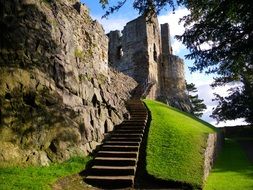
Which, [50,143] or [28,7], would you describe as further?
[28,7]

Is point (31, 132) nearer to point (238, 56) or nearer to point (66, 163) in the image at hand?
point (66, 163)

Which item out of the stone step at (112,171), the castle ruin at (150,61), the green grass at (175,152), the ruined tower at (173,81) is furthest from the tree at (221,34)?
the ruined tower at (173,81)

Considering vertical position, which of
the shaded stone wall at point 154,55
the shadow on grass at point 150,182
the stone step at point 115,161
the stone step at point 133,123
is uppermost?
the shaded stone wall at point 154,55

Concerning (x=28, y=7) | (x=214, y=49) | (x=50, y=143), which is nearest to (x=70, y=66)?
(x=28, y=7)

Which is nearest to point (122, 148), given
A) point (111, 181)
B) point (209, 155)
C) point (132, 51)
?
point (111, 181)

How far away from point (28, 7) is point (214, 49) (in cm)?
718

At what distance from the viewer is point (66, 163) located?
986 cm

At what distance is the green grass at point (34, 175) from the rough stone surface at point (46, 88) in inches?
16.9

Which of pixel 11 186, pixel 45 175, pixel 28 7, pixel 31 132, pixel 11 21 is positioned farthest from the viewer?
pixel 28 7

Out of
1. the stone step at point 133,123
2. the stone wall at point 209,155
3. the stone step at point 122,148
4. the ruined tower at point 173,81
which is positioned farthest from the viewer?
the ruined tower at point 173,81

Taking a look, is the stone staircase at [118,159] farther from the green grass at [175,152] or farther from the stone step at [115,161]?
the green grass at [175,152]

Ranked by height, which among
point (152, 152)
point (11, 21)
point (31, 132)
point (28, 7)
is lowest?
point (152, 152)

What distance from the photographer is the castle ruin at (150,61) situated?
29.2m

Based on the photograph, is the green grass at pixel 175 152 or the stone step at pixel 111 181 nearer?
the stone step at pixel 111 181
